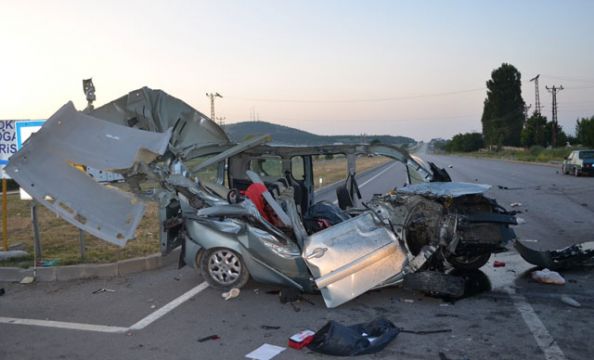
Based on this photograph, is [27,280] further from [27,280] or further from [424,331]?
[424,331]

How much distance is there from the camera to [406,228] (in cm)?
609

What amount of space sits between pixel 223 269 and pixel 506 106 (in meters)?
102

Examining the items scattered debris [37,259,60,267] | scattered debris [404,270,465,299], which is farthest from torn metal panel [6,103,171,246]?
scattered debris [404,270,465,299]

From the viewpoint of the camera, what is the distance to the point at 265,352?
14.5 feet

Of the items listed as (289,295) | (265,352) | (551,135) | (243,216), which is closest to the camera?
(265,352)

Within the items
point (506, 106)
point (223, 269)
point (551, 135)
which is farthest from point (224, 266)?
point (506, 106)

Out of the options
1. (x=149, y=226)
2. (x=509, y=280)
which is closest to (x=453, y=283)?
(x=509, y=280)

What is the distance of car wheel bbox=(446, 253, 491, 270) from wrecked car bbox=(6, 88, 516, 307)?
0.01 m

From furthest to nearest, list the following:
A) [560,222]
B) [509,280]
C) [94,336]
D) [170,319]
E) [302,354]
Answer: [560,222], [509,280], [170,319], [94,336], [302,354]

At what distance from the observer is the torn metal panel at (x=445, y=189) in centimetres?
599

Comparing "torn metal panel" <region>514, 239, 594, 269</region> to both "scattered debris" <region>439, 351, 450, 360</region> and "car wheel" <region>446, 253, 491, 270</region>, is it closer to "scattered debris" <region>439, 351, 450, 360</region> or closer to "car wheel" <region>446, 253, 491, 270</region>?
"car wheel" <region>446, 253, 491, 270</region>

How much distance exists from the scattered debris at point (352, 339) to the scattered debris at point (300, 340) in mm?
52

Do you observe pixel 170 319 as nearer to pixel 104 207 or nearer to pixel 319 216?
pixel 104 207

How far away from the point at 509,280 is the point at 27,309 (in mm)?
5843
